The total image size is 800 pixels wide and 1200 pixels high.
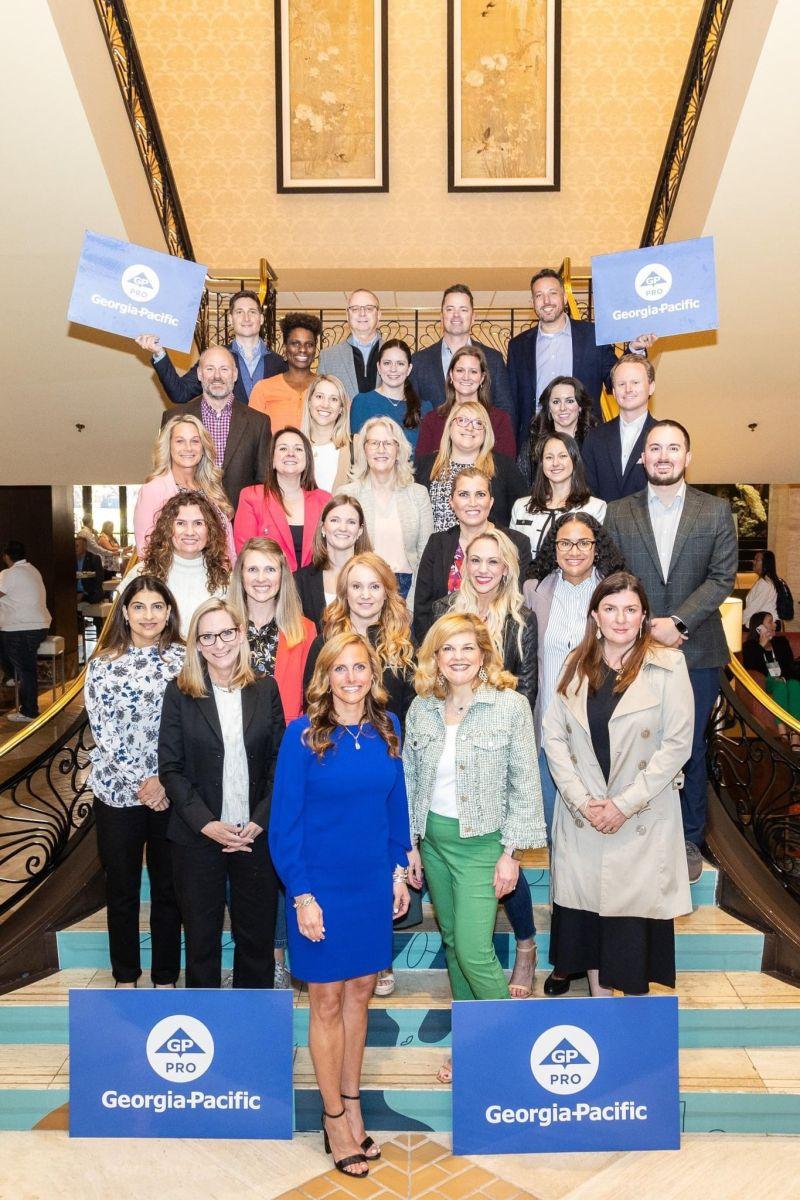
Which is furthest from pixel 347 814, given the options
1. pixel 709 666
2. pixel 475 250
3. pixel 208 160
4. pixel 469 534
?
pixel 208 160

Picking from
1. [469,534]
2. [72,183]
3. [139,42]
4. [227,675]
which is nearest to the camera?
[227,675]

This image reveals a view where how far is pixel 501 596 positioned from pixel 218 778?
1.23 metres

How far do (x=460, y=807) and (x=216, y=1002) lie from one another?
103 centimetres

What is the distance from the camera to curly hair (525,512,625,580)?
405 cm

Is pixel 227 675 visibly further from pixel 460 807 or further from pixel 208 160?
pixel 208 160

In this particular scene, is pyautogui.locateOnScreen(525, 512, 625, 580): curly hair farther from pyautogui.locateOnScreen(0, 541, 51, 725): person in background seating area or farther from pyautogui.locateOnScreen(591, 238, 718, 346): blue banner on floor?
pyautogui.locateOnScreen(0, 541, 51, 725): person in background seating area

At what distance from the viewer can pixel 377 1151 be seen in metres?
3.45

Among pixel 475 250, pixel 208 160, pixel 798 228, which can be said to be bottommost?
pixel 798 228

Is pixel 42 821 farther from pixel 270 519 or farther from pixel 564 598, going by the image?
pixel 564 598

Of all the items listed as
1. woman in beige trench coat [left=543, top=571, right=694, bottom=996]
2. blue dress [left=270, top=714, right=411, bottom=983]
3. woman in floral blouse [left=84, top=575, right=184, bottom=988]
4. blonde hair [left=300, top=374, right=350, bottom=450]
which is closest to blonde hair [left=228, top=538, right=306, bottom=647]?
woman in floral blouse [left=84, top=575, right=184, bottom=988]

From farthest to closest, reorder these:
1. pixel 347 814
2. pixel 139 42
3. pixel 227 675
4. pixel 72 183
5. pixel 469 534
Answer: pixel 139 42, pixel 72 183, pixel 469 534, pixel 227 675, pixel 347 814

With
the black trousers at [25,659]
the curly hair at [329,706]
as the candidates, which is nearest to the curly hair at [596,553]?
the curly hair at [329,706]

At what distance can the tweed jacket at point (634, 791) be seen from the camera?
3.55 m

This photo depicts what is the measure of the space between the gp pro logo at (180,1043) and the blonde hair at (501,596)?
1668 mm
